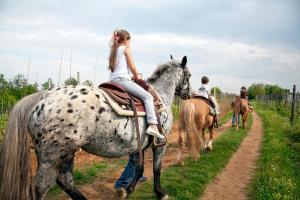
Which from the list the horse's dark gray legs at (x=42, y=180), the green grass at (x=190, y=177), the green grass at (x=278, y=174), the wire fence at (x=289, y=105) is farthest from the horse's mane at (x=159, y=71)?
the wire fence at (x=289, y=105)

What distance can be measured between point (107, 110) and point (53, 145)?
2.74 feet

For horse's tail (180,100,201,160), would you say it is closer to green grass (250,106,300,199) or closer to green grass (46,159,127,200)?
green grass (250,106,300,199)

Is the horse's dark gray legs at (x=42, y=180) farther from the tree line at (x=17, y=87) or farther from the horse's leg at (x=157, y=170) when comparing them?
the tree line at (x=17, y=87)

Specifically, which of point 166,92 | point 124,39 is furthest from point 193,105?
point 124,39

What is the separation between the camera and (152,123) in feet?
15.7

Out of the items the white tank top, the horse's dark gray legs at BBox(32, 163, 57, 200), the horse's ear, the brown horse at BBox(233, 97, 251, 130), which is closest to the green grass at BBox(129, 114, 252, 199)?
the horse's dark gray legs at BBox(32, 163, 57, 200)

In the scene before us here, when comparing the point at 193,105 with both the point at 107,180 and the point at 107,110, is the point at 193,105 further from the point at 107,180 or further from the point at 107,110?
the point at 107,110

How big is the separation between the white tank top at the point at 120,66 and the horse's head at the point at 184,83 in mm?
1547

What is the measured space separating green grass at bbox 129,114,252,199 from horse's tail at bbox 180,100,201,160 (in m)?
0.38

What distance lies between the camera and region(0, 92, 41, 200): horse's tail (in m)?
3.87

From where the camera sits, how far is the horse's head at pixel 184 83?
6.07 m

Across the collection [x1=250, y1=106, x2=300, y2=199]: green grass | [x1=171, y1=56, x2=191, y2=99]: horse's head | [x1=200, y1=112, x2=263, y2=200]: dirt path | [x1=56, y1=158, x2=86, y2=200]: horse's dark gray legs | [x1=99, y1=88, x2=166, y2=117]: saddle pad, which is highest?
[x1=171, y1=56, x2=191, y2=99]: horse's head

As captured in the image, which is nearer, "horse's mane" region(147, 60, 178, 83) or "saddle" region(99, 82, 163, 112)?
"saddle" region(99, 82, 163, 112)

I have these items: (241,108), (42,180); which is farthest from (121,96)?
(241,108)
